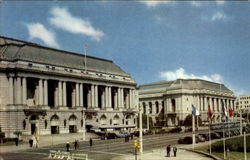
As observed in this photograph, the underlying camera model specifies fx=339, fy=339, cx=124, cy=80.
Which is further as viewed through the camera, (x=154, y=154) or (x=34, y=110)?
(x=34, y=110)

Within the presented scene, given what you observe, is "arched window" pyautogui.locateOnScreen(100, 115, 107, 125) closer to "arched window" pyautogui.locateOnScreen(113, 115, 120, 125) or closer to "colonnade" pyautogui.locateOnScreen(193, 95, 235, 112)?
"arched window" pyautogui.locateOnScreen(113, 115, 120, 125)

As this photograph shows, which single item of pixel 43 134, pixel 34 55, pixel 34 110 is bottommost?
pixel 43 134

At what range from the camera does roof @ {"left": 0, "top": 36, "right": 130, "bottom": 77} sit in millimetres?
78000

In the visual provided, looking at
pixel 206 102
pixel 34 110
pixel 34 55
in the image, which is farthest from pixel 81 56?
A: pixel 206 102

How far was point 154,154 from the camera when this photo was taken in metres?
43.7

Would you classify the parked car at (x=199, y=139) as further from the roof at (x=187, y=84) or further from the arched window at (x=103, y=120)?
the roof at (x=187, y=84)

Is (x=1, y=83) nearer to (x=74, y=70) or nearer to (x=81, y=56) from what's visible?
(x=74, y=70)

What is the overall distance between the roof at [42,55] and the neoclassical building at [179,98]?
131 feet

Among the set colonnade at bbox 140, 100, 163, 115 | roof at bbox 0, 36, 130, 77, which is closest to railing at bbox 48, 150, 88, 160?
roof at bbox 0, 36, 130, 77

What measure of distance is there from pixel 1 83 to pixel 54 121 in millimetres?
15862

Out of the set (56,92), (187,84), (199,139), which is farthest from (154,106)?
(199,139)

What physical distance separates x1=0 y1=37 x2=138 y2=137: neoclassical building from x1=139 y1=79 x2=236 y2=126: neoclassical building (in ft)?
107

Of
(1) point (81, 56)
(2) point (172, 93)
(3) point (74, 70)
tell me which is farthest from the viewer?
(2) point (172, 93)

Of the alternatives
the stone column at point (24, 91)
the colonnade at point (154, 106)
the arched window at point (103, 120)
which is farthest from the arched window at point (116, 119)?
the colonnade at point (154, 106)
